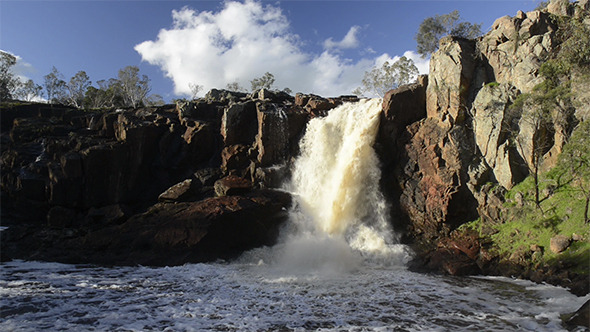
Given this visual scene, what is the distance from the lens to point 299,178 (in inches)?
1156

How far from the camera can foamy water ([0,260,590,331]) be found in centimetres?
1168

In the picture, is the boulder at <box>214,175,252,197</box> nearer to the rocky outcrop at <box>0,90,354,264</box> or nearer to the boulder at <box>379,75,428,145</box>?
the rocky outcrop at <box>0,90,354,264</box>

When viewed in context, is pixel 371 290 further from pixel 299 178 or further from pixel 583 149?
pixel 299 178

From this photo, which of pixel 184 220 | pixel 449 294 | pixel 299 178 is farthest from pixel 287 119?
pixel 449 294

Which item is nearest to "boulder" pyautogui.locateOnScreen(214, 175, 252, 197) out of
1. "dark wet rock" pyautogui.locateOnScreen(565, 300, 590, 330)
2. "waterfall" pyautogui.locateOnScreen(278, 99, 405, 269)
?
"waterfall" pyautogui.locateOnScreen(278, 99, 405, 269)

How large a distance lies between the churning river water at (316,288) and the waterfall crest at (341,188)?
0.08 metres

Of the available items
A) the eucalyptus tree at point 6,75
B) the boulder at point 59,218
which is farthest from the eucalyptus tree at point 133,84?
the boulder at point 59,218

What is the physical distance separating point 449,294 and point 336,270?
278 inches

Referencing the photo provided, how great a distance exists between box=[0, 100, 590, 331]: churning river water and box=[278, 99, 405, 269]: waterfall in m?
0.09

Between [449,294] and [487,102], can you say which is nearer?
[449,294]

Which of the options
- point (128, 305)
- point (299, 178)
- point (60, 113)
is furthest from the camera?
point (60, 113)

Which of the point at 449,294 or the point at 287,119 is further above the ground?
the point at 287,119

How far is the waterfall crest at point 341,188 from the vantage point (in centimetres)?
2470

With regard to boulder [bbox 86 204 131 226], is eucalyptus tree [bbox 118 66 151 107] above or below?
above
